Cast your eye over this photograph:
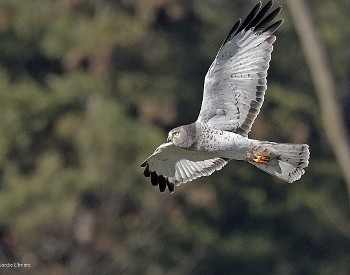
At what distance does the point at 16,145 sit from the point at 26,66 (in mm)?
2467

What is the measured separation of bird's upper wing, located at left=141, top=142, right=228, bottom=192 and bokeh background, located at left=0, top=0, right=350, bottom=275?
34.3 ft

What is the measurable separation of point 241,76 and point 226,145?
637 millimetres

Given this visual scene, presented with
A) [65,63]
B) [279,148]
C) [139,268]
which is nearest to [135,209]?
[139,268]

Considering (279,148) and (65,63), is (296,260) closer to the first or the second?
(65,63)

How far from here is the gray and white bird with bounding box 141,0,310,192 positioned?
988 centimetres

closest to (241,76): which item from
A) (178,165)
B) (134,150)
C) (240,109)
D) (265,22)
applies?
(240,109)

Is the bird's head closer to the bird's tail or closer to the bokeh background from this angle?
the bird's tail

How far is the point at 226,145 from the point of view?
32.3ft

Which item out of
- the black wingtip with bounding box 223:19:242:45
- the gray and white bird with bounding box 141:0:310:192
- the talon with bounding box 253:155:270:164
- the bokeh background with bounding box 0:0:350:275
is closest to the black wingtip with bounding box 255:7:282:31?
the gray and white bird with bounding box 141:0:310:192

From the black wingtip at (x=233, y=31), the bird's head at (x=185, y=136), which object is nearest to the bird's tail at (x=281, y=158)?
the bird's head at (x=185, y=136)

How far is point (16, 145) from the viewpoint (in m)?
23.2

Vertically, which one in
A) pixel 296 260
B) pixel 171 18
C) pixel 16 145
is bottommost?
pixel 296 260

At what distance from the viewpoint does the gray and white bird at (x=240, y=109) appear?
9875 mm

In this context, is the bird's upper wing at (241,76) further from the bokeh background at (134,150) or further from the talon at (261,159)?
the bokeh background at (134,150)
